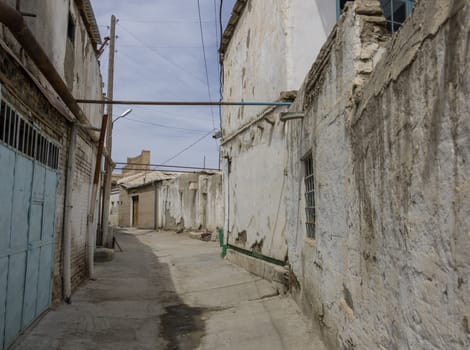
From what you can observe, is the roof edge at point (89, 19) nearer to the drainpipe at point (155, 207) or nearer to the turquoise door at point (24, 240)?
the turquoise door at point (24, 240)

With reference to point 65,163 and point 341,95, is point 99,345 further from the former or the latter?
point 341,95

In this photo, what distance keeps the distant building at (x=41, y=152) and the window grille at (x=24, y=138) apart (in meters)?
0.01

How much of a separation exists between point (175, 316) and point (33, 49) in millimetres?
4193

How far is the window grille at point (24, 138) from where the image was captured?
4.18m

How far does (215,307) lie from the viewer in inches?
280

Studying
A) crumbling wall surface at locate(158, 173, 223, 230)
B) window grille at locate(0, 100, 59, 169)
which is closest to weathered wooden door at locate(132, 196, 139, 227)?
crumbling wall surface at locate(158, 173, 223, 230)

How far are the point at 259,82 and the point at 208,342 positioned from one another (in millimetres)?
6545

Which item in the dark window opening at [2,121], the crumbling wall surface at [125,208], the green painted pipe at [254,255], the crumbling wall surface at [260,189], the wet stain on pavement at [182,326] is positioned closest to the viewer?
the dark window opening at [2,121]

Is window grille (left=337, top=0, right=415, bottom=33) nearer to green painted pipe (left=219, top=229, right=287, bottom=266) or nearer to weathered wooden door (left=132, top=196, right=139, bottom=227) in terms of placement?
Answer: green painted pipe (left=219, top=229, right=287, bottom=266)

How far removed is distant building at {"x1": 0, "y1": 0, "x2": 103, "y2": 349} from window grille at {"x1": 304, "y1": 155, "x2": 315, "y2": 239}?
3517mm

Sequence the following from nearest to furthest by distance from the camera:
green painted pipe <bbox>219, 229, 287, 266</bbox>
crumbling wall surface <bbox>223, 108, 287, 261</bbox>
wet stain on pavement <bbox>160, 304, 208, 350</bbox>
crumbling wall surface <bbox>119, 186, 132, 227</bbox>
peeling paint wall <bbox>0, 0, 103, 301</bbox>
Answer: peeling paint wall <bbox>0, 0, 103, 301</bbox> < wet stain on pavement <bbox>160, 304, 208, 350</bbox> < green painted pipe <bbox>219, 229, 287, 266</bbox> < crumbling wall surface <bbox>223, 108, 287, 261</bbox> < crumbling wall surface <bbox>119, 186, 132, 227</bbox>

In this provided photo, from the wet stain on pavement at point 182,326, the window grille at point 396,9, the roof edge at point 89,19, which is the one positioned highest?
the window grille at point 396,9

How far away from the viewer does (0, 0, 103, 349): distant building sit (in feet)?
13.9

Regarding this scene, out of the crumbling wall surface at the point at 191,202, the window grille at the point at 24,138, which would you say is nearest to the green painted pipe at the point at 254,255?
the window grille at the point at 24,138
